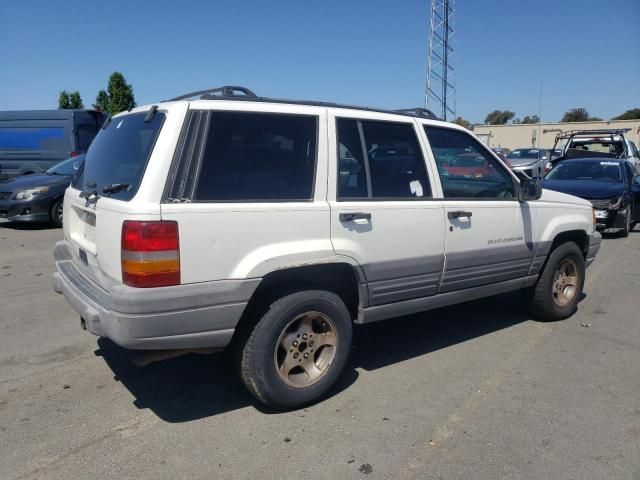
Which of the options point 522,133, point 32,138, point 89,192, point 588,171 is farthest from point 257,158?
point 522,133

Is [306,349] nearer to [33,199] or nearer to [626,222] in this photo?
[33,199]

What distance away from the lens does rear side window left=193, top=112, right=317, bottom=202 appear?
3.08 metres

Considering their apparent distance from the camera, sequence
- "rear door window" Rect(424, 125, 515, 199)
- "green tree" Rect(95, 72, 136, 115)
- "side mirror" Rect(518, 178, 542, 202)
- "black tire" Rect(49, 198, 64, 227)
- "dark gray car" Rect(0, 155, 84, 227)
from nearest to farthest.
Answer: "rear door window" Rect(424, 125, 515, 199), "side mirror" Rect(518, 178, 542, 202), "dark gray car" Rect(0, 155, 84, 227), "black tire" Rect(49, 198, 64, 227), "green tree" Rect(95, 72, 136, 115)

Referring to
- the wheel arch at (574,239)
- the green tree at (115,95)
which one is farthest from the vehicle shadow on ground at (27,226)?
the green tree at (115,95)

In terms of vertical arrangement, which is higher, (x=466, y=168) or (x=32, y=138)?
(x=32, y=138)

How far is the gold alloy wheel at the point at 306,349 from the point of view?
3.40 m

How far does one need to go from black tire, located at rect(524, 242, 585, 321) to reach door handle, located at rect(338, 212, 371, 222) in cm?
242

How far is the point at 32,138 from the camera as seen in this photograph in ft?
48.8

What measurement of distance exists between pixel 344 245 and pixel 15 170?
48.2 feet

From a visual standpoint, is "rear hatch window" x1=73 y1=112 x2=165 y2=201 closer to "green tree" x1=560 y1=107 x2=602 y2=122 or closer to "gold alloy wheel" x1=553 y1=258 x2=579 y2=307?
"gold alloy wheel" x1=553 y1=258 x2=579 y2=307

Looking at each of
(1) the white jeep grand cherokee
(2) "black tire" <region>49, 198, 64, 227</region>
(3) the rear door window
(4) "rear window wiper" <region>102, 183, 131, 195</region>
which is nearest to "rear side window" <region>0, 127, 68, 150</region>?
(2) "black tire" <region>49, 198, 64, 227</region>

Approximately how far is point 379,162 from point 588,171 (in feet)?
31.2

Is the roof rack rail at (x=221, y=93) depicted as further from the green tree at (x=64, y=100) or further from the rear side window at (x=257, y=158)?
the green tree at (x=64, y=100)

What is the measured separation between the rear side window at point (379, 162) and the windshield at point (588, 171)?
8.77 metres
